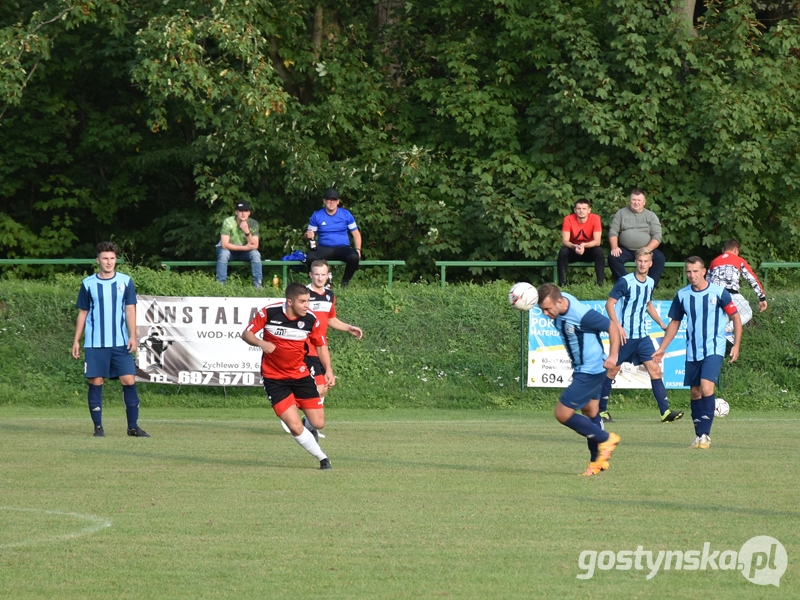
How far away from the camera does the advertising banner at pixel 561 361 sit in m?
18.0

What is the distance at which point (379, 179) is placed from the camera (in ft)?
76.8

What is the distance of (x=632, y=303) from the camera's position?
14648mm

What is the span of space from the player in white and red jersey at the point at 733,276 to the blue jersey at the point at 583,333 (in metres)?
7.94

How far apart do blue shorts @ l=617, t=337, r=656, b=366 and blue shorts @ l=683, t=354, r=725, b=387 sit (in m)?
2.14

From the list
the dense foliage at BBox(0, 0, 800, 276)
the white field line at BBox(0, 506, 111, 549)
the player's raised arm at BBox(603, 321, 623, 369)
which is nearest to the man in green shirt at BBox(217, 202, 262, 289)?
the dense foliage at BBox(0, 0, 800, 276)

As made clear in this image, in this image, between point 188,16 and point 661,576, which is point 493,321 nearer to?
point 188,16

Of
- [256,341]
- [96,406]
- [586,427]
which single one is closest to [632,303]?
[586,427]

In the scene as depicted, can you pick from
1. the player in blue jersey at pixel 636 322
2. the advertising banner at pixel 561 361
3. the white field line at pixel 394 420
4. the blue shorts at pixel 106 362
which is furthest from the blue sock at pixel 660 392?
the blue shorts at pixel 106 362

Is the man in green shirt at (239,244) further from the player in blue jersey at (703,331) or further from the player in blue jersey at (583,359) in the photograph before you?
the player in blue jersey at (583,359)

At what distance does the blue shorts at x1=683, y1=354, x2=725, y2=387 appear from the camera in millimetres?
12242

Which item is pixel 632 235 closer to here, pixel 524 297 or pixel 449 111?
pixel 449 111

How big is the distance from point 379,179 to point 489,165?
85.7 inches

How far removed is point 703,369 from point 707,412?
1.57 feet

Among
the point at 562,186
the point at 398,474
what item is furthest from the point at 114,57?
the point at 398,474
